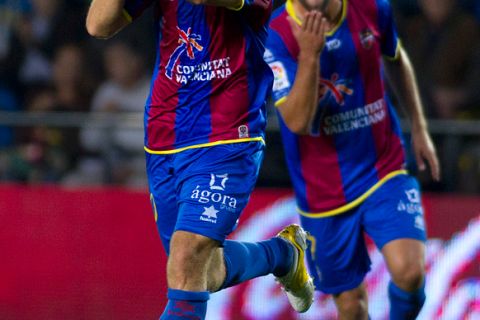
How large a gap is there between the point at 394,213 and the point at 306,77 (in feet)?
3.10

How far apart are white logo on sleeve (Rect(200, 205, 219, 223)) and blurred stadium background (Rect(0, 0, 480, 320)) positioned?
343cm

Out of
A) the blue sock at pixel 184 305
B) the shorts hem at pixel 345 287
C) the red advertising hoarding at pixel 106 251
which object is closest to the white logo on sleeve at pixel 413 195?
the shorts hem at pixel 345 287

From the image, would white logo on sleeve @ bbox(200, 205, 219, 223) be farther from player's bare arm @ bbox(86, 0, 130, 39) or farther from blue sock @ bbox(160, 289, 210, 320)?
player's bare arm @ bbox(86, 0, 130, 39)

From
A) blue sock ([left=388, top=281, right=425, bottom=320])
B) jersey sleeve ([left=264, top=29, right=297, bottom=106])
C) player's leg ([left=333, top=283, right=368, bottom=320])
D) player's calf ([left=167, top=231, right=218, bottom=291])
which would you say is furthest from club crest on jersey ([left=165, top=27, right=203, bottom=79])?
player's leg ([left=333, top=283, right=368, bottom=320])

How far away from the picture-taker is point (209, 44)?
505 centimetres

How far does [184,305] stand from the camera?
15.6ft

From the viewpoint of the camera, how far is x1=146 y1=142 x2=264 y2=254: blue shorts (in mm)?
4895

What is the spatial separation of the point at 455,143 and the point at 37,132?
3373mm

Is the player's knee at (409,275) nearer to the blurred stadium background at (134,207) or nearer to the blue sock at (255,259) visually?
the blue sock at (255,259)

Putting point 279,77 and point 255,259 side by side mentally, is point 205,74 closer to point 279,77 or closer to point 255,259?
point 255,259

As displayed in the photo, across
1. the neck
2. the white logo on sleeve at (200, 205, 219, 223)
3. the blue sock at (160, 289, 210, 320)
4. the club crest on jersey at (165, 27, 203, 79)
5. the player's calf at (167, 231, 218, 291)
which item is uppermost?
the club crest on jersey at (165, 27, 203, 79)

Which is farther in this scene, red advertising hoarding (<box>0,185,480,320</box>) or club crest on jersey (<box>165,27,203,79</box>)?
red advertising hoarding (<box>0,185,480,320</box>)

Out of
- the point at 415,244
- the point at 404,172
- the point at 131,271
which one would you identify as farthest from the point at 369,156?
the point at 131,271

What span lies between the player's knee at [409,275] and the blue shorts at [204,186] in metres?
1.20
